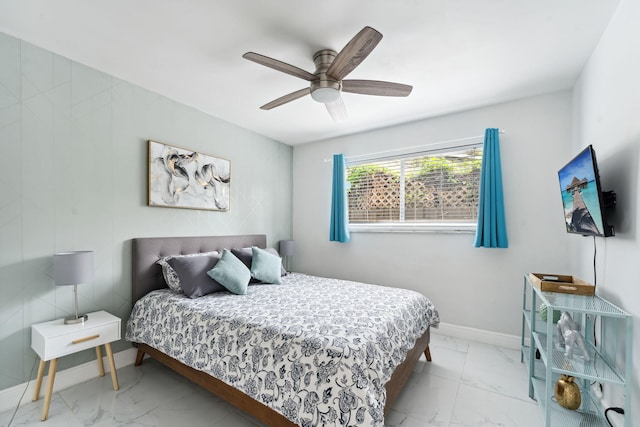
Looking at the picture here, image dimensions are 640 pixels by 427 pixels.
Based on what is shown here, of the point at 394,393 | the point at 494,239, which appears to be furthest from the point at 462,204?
the point at 394,393

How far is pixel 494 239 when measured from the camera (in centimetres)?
290

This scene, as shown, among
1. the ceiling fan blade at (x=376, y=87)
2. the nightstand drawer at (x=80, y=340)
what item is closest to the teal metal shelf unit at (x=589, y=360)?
the ceiling fan blade at (x=376, y=87)

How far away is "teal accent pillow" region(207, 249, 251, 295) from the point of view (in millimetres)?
2602

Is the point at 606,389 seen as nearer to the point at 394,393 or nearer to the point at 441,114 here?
the point at 394,393

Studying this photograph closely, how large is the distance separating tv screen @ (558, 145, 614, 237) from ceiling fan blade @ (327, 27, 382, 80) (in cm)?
137

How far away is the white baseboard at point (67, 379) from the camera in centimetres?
196

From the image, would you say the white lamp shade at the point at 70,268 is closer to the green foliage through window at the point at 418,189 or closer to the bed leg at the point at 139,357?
the bed leg at the point at 139,357

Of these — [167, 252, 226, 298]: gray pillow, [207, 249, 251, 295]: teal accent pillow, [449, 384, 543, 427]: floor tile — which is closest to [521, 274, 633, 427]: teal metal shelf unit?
[449, 384, 543, 427]: floor tile

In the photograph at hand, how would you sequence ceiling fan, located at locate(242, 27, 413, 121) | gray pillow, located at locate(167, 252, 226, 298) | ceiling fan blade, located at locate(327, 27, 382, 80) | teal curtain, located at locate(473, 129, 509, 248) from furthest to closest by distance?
teal curtain, located at locate(473, 129, 509, 248) < gray pillow, located at locate(167, 252, 226, 298) < ceiling fan, located at locate(242, 27, 413, 121) < ceiling fan blade, located at locate(327, 27, 382, 80)

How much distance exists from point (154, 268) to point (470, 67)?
3364mm

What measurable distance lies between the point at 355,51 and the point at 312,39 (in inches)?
18.7

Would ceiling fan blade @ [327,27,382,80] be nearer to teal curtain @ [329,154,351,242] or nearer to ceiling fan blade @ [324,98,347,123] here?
ceiling fan blade @ [324,98,347,123]

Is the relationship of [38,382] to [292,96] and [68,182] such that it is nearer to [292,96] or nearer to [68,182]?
[68,182]

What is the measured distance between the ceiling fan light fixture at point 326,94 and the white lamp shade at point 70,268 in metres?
2.09
